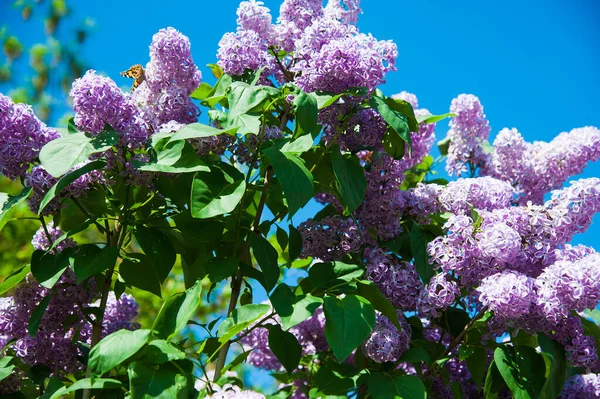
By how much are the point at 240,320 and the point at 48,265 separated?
495 mm

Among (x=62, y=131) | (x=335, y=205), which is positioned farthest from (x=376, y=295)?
(x=62, y=131)

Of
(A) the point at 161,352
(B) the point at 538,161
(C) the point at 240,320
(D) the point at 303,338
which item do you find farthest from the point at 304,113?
(B) the point at 538,161

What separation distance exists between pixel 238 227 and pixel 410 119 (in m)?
0.48

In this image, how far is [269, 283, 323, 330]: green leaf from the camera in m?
1.30

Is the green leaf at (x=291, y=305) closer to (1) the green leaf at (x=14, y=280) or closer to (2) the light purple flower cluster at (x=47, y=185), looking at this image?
(2) the light purple flower cluster at (x=47, y=185)

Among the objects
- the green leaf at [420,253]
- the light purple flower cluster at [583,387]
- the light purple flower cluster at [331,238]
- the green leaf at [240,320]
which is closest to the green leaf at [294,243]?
the light purple flower cluster at [331,238]

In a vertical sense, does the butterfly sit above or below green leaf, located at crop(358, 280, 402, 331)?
above

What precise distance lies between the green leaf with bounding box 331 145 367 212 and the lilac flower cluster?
647mm

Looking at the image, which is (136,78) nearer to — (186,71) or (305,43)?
(186,71)

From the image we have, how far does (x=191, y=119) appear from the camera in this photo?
1665 mm

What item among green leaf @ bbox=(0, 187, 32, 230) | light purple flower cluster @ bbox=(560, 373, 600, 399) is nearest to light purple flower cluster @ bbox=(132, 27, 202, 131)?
A: green leaf @ bbox=(0, 187, 32, 230)

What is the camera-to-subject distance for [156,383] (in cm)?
122

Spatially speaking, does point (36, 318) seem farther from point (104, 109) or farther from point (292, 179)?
point (292, 179)

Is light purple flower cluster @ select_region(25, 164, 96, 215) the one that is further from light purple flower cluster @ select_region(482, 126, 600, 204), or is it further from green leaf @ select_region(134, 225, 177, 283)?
light purple flower cluster @ select_region(482, 126, 600, 204)
